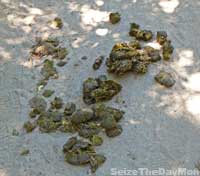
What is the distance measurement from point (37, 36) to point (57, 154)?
1471 mm

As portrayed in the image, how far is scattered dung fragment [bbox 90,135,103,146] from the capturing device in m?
2.78

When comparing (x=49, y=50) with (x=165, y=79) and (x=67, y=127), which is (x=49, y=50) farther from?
(x=165, y=79)

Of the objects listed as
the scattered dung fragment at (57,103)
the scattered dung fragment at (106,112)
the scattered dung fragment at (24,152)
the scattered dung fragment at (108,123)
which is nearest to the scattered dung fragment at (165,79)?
the scattered dung fragment at (106,112)

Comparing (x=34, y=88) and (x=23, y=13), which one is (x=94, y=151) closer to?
(x=34, y=88)

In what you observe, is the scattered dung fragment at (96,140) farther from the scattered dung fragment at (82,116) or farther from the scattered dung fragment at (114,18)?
the scattered dung fragment at (114,18)

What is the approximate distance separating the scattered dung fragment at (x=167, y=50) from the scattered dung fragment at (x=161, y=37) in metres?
0.05

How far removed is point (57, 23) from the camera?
3.95 m

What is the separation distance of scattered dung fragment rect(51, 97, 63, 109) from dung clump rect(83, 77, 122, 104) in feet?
0.65

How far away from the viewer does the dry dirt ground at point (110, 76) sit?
2.71 m

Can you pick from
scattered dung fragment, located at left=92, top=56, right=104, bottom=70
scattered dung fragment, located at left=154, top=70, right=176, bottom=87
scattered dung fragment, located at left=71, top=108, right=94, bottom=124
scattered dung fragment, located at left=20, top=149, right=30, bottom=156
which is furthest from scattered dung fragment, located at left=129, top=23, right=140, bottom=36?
scattered dung fragment, located at left=20, top=149, right=30, bottom=156

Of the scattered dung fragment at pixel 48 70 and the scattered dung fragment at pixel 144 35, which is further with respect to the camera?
the scattered dung fragment at pixel 144 35

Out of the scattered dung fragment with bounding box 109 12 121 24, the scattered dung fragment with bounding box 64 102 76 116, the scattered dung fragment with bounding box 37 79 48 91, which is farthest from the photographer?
the scattered dung fragment with bounding box 109 12 121 24

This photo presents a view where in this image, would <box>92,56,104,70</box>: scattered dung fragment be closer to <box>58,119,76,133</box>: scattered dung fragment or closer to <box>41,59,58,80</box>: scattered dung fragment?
<box>41,59,58,80</box>: scattered dung fragment

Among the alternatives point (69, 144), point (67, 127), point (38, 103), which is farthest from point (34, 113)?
point (69, 144)
